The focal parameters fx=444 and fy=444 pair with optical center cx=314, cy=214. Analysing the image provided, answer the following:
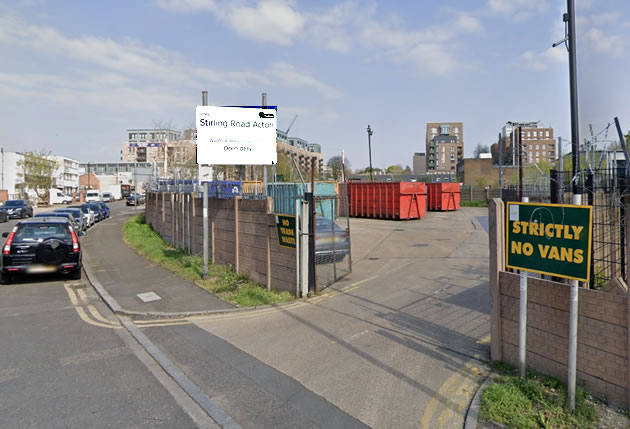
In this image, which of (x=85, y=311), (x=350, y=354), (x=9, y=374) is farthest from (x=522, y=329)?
(x=85, y=311)

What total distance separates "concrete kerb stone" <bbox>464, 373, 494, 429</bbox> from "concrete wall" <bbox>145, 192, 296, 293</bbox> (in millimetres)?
5188

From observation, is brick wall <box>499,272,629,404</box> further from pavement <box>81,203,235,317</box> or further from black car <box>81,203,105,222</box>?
black car <box>81,203,105,222</box>

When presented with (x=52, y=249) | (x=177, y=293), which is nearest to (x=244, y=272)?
(x=177, y=293)

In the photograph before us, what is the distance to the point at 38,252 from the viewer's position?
37.2 ft

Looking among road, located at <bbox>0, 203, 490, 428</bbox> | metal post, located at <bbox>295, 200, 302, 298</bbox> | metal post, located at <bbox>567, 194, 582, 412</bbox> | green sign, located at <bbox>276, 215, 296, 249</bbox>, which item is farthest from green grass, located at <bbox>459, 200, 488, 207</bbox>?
metal post, located at <bbox>567, 194, 582, 412</bbox>

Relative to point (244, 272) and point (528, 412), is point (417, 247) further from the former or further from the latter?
point (528, 412)

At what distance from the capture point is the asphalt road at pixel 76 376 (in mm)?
4566

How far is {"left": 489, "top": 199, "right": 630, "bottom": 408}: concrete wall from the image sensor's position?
4207 mm

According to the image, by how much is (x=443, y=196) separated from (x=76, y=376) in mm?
36491

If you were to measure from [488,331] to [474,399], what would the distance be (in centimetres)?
245

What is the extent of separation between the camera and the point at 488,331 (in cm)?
691

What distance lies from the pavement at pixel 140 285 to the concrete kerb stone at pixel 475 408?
544 cm

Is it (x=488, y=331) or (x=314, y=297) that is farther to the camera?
(x=314, y=297)

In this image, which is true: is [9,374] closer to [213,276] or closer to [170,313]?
[170,313]
